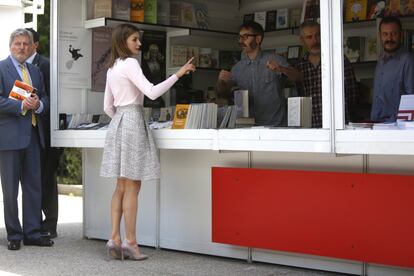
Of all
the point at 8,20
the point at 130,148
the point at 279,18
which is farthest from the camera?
the point at 8,20

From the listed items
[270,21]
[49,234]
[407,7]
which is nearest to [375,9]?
[407,7]

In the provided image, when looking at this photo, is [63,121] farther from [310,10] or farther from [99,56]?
[310,10]

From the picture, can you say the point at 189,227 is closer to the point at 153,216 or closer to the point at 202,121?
the point at 153,216

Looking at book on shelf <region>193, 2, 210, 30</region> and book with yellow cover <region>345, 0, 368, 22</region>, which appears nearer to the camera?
book with yellow cover <region>345, 0, 368, 22</region>

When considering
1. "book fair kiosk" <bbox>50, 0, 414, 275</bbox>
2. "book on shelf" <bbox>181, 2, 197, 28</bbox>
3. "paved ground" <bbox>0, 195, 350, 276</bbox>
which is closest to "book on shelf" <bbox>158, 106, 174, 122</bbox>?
"book fair kiosk" <bbox>50, 0, 414, 275</bbox>

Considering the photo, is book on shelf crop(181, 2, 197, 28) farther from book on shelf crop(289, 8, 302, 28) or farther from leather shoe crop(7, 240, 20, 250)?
leather shoe crop(7, 240, 20, 250)

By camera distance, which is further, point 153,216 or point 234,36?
point 234,36

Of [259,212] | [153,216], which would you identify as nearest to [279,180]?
[259,212]

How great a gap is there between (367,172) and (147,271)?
1.78 m

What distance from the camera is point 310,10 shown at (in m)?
7.74

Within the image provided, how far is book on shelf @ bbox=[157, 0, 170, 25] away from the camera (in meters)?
7.59

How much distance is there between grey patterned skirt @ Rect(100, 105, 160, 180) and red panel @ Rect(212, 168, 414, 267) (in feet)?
1.81

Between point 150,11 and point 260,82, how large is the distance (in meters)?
1.54

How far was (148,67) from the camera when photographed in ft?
25.0
